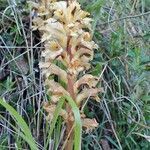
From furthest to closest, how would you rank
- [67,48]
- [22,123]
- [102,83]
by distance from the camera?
[102,83], [67,48], [22,123]

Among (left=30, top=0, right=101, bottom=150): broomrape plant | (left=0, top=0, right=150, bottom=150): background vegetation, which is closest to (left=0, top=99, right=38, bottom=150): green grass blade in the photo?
(left=30, top=0, right=101, bottom=150): broomrape plant

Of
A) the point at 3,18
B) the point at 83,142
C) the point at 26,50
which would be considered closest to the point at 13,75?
the point at 26,50

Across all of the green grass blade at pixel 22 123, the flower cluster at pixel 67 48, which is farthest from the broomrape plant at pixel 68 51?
the green grass blade at pixel 22 123

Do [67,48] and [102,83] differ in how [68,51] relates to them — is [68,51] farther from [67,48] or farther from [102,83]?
[102,83]

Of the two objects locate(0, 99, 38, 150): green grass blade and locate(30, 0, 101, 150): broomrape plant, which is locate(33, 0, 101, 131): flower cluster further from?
locate(0, 99, 38, 150): green grass blade

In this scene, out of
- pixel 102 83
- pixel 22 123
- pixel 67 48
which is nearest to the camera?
pixel 22 123

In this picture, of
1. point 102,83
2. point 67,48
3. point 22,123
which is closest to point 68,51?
point 67,48

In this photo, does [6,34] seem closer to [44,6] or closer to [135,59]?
[44,6]

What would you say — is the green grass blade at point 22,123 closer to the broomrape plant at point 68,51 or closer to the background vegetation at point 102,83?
the broomrape plant at point 68,51
